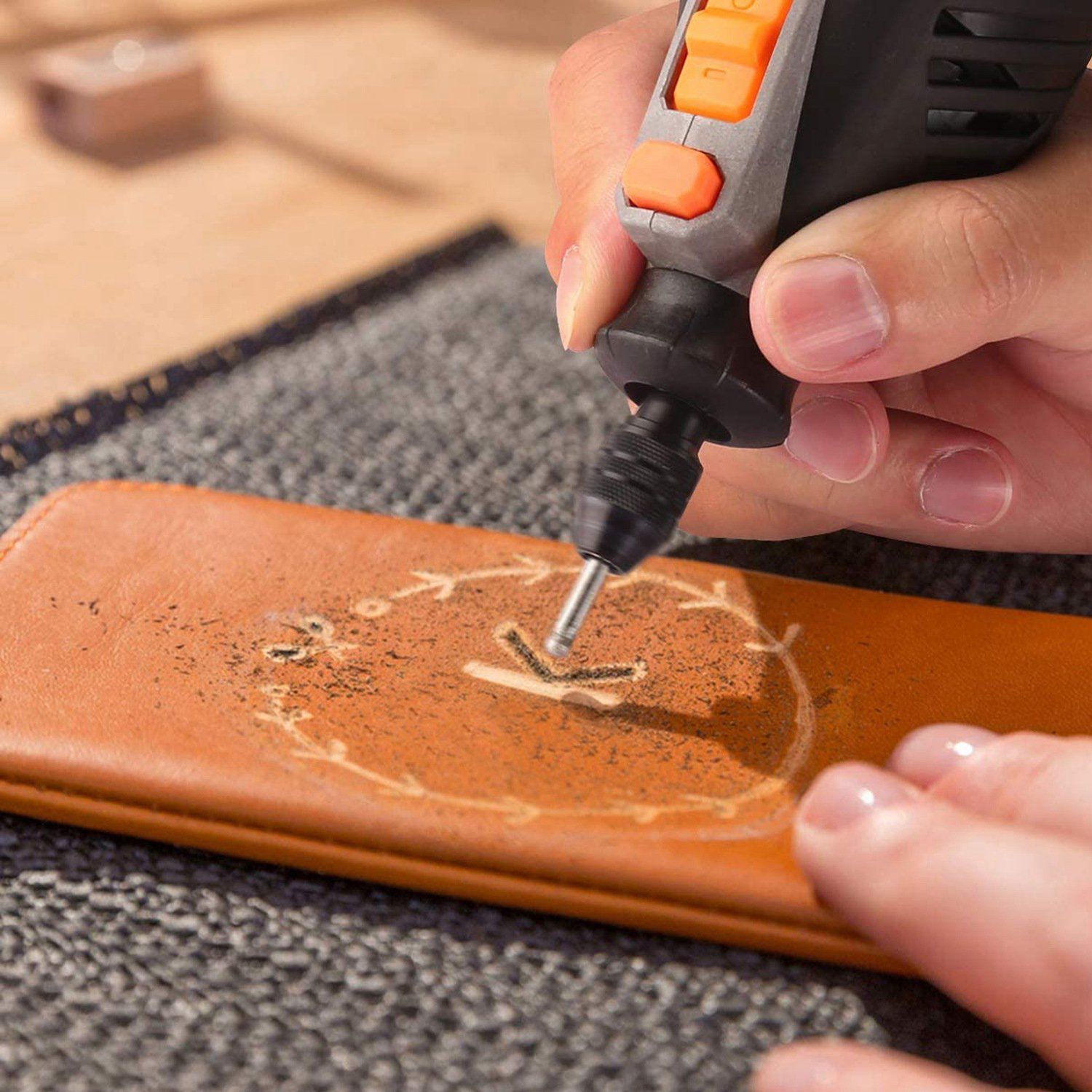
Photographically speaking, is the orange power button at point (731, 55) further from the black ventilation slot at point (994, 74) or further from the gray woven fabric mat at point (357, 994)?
the gray woven fabric mat at point (357, 994)

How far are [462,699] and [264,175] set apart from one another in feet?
1.77

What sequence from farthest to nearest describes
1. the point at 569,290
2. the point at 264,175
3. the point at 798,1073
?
the point at 264,175, the point at 569,290, the point at 798,1073

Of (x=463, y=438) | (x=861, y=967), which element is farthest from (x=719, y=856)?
(x=463, y=438)

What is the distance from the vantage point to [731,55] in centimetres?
31

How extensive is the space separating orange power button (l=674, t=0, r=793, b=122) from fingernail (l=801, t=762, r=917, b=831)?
158 mm

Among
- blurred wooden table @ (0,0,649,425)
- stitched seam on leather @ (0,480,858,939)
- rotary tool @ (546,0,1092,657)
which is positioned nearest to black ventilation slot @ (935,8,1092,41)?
rotary tool @ (546,0,1092,657)

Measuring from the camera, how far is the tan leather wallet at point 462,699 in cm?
29

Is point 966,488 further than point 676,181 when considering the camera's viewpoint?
Yes

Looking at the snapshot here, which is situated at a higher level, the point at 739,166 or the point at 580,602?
the point at 739,166

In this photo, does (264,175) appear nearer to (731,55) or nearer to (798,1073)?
(731,55)

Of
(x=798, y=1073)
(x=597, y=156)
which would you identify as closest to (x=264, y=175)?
(x=597, y=156)

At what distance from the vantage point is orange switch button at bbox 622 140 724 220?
31 cm

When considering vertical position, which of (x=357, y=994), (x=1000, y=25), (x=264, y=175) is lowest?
(x=357, y=994)

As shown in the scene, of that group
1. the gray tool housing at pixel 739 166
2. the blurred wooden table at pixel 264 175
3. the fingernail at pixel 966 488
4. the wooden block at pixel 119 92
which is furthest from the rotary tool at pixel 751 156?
the wooden block at pixel 119 92
